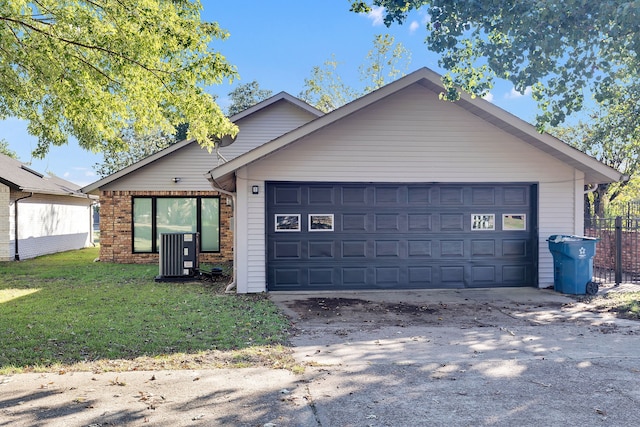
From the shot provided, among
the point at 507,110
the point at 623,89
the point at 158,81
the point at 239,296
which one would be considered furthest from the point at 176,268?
the point at 623,89

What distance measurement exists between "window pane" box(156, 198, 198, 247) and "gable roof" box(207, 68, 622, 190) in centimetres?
645

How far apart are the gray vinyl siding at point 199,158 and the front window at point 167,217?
457mm

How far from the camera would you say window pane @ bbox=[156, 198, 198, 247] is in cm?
1617

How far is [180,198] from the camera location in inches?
637

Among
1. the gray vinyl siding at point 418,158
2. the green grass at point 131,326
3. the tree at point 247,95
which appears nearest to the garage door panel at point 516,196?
the gray vinyl siding at point 418,158

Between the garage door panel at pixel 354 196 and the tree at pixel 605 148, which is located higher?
the tree at pixel 605 148

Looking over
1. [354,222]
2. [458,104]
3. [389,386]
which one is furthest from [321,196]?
[389,386]

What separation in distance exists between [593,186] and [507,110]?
3613 mm

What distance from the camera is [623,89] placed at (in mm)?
12258

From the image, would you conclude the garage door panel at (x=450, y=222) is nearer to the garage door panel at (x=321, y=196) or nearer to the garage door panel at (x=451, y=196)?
the garage door panel at (x=451, y=196)

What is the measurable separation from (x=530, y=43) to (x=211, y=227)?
37.0 ft

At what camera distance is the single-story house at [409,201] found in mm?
9930

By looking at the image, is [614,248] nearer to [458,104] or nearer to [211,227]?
[458,104]

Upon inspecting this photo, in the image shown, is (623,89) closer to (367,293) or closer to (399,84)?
(399,84)
